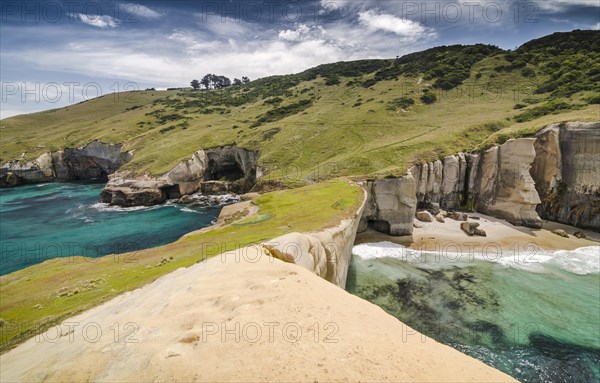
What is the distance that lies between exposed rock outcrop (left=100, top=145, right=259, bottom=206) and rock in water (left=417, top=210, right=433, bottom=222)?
158 ft

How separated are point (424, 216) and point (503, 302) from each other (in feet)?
74.7

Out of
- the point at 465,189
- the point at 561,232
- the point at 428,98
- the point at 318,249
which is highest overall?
the point at 428,98

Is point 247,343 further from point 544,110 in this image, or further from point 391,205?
point 544,110

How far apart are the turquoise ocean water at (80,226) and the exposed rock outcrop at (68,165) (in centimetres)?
3354

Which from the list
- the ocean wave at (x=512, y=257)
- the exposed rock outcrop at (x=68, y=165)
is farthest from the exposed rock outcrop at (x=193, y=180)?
the ocean wave at (x=512, y=257)

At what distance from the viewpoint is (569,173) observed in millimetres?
48312

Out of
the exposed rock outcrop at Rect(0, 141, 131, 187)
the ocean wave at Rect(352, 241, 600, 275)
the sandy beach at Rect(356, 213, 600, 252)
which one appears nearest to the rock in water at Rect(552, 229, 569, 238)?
the sandy beach at Rect(356, 213, 600, 252)

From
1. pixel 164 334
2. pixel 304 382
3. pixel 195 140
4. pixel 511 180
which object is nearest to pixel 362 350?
pixel 304 382

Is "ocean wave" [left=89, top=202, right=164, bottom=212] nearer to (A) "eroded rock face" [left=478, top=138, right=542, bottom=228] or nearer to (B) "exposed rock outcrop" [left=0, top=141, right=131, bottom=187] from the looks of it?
(B) "exposed rock outcrop" [left=0, top=141, right=131, bottom=187]

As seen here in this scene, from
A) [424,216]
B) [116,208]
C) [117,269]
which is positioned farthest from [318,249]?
[116,208]

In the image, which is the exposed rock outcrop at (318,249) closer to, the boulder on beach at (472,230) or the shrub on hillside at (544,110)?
the boulder on beach at (472,230)

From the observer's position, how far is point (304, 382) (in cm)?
601

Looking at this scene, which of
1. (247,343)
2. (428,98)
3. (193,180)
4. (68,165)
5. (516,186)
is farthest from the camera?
(68,165)

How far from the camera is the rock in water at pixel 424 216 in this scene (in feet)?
163
